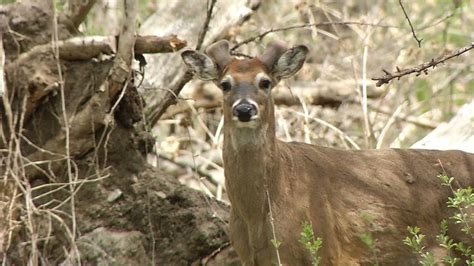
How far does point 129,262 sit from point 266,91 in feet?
5.49

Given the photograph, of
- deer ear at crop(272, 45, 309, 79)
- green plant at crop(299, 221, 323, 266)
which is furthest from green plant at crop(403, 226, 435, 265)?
deer ear at crop(272, 45, 309, 79)

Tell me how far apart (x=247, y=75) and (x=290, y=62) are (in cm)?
50

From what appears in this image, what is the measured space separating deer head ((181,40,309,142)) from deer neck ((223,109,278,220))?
66mm

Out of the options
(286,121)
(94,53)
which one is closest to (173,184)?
(94,53)

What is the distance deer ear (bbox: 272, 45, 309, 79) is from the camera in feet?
24.4

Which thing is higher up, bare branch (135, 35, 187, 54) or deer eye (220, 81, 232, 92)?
bare branch (135, 35, 187, 54)

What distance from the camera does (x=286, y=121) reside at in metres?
10.8

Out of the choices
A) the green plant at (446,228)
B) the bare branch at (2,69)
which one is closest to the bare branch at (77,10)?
the bare branch at (2,69)

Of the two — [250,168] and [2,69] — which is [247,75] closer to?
[250,168]

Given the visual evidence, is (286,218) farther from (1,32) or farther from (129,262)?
(1,32)

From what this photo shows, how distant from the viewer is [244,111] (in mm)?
6805

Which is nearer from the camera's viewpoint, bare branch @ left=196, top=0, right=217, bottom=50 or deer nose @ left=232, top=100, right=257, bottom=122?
deer nose @ left=232, top=100, right=257, bottom=122

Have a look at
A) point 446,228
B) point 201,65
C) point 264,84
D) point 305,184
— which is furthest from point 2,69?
point 446,228

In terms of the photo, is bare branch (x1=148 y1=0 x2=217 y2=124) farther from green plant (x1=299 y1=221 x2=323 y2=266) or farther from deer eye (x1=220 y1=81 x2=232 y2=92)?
green plant (x1=299 y1=221 x2=323 y2=266)
